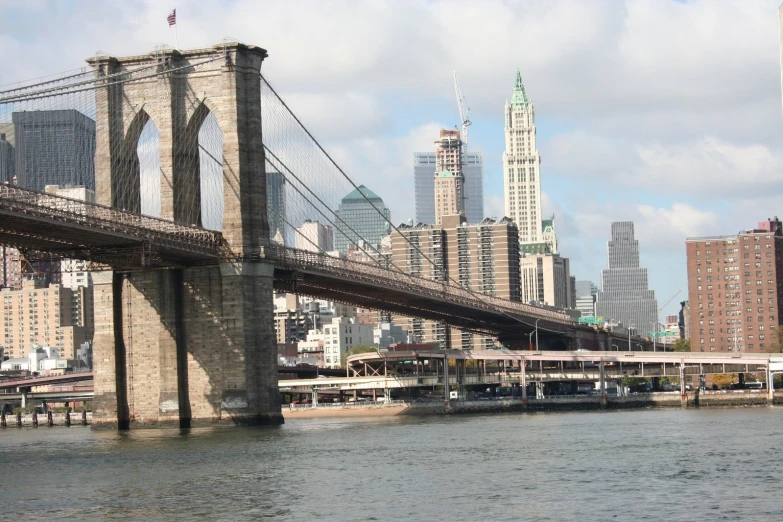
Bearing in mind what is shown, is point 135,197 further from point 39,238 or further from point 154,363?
point 39,238

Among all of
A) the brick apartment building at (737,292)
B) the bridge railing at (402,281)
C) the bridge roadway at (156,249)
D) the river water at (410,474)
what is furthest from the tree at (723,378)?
the river water at (410,474)

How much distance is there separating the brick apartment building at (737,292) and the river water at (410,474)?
319 ft

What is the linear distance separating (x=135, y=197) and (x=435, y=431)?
866 inches

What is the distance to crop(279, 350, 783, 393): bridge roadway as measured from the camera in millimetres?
115250

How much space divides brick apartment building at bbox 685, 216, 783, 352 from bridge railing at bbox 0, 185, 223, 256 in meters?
107

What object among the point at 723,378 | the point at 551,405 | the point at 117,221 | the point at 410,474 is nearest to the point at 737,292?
the point at 723,378

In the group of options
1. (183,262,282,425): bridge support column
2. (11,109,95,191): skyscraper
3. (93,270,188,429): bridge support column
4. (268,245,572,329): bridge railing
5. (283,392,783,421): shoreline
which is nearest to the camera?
(183,262,282,425): bridge support column

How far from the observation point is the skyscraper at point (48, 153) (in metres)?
126

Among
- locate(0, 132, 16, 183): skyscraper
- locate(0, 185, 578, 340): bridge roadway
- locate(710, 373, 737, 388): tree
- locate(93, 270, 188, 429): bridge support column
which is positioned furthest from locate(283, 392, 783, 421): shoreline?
locate(0, 132, 16, 183): skyscraper

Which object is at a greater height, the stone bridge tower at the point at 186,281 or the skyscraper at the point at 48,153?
the skyscraper at the point at 48,153

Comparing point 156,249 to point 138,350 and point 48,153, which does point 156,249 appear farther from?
point 48,153

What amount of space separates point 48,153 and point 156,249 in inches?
3252

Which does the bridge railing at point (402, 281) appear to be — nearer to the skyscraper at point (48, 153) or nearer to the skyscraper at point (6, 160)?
the skyscraper at point (48, 153)

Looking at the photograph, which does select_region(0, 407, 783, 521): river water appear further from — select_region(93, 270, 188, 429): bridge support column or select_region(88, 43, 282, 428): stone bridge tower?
select_region(88, 43, 282, 428): stone bridge tower
